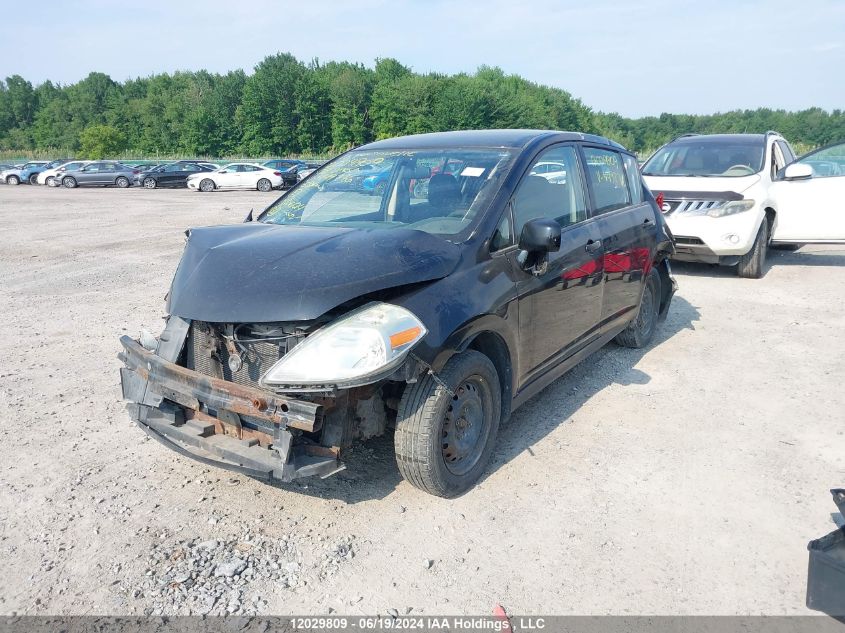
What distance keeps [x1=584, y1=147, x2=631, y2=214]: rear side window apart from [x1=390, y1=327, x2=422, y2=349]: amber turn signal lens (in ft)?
7.65

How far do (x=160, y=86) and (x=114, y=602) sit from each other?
327ft

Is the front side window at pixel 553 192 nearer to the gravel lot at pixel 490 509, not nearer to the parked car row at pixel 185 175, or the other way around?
the gravel lot at pixel 490 509

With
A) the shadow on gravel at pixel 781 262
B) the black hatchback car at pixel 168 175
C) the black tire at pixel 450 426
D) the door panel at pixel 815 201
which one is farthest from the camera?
the black hatchback car at pixel 168 175

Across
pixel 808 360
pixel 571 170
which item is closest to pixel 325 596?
pixel 571 170

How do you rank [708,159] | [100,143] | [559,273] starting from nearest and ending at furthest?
[559,273] < [708,159] < [100,143]

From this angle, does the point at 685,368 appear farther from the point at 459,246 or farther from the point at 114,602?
the point at 114,602

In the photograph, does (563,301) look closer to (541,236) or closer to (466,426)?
(541,236)

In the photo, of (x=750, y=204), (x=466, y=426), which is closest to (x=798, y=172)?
(x=750, y=204)

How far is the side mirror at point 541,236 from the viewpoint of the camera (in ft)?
11.2

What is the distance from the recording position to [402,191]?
13.2 feet

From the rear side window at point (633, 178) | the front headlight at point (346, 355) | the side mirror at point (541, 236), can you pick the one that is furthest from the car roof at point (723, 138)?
the front headlight at point (346, 355)

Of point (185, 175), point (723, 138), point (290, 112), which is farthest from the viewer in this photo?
point (290, 112)

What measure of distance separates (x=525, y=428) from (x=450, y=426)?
3.76 ft

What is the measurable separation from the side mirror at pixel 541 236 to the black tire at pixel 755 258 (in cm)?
613
